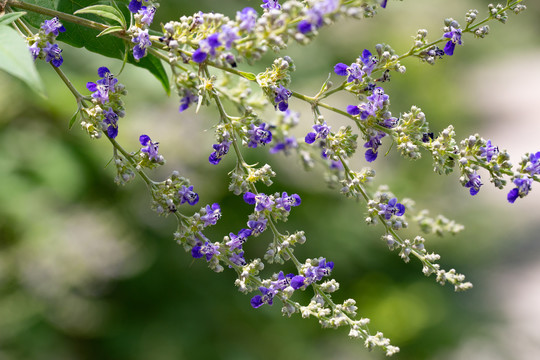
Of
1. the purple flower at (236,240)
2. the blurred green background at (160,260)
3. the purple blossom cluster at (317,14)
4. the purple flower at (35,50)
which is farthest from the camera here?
the blurred green background at (160,260)

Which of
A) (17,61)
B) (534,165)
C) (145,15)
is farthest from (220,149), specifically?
(534,165)

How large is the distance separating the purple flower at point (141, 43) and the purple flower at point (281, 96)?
0.41m

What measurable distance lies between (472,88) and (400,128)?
15.6 meters

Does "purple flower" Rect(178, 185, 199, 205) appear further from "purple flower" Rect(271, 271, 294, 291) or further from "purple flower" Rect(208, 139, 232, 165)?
"purple flower" Rect(271, 271, 294, 291)

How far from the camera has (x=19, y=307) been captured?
16.9 ft

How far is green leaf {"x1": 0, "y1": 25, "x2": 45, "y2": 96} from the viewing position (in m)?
1.25

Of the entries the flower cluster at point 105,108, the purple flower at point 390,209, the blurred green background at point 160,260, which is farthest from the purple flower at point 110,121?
the blurred green background at point 160,260

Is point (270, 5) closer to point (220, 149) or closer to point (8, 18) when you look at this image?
point (220, 149)

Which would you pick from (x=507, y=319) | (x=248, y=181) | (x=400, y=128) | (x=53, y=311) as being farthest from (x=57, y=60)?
(x=507, y=319)

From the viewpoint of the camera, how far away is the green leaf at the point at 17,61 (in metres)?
1.25

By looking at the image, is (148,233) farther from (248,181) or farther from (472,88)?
(472,88)

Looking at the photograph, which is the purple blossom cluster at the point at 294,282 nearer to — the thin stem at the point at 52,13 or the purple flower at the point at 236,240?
the purple flower at the point at 236,240

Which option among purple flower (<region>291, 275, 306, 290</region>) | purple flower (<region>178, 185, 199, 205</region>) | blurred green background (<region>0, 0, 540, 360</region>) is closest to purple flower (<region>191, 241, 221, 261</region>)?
purple flower (<region>178, 185, 199, 205</region>)

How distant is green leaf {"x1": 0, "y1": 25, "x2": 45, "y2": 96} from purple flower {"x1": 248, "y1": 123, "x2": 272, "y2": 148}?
25.9 inches
